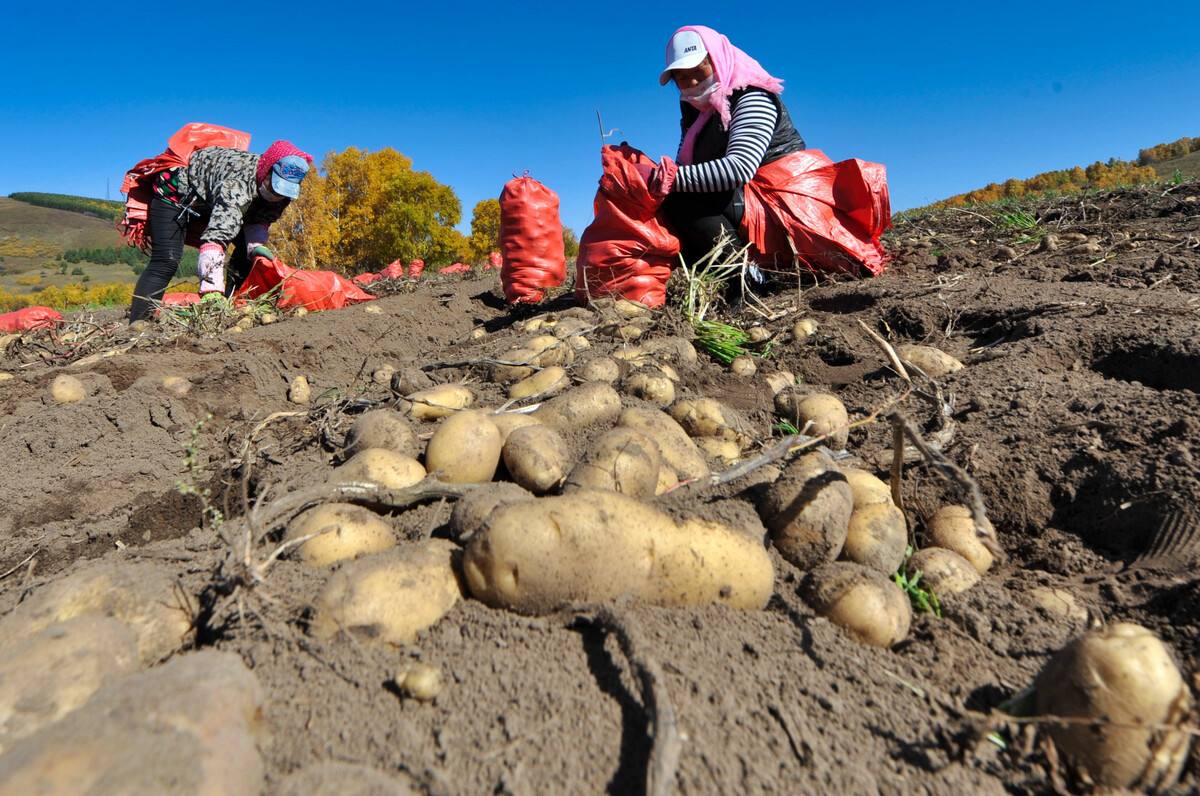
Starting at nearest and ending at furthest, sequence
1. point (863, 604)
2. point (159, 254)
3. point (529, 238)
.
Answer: point (863, 604) → point (529, 238) → point (159, 254)

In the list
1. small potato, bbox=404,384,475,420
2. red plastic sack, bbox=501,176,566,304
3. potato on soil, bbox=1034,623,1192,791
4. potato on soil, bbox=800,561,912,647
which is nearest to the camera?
potato on soil, bbox=1034,623,1192,791

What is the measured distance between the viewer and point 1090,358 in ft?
8.03

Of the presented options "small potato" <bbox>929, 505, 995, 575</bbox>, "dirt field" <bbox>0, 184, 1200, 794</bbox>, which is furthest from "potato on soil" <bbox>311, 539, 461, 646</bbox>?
"small potato" <bbox>929, 505, 995, 575</bbox>

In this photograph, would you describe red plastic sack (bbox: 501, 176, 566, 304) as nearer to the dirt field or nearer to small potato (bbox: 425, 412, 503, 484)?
the dirt field

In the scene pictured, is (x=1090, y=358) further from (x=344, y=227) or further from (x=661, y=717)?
(x=344, y=227)

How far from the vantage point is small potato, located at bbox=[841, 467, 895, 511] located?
1641 mm

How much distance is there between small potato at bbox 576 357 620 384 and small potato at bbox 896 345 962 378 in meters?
1.12

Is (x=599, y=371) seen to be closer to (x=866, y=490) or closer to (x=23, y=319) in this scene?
(x=866, y=490)

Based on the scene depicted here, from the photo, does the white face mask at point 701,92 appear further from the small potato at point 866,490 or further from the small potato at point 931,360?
the small potato at point 866,490

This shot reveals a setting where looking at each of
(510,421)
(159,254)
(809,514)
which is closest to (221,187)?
(159,254)

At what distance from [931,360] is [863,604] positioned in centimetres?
157

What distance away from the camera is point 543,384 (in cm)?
226

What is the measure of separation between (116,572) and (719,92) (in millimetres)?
3833

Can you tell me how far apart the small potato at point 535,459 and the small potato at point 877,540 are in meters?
0.74
